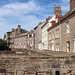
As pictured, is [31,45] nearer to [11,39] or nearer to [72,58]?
[11,39]

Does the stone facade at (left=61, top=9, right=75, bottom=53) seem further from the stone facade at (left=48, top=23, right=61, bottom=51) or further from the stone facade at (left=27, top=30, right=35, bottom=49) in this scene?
the stone facade at (left=27, top=30, right=35, bottom=49)

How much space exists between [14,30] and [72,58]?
67.2 meters

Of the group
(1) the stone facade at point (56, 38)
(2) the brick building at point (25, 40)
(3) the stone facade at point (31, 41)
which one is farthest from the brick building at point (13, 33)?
(1) the stone facade at point (56, 38)

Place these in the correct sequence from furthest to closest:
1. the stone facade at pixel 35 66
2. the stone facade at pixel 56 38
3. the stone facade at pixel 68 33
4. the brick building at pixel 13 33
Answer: the brick building at pixel 13 33 → the stone facade at pixel 56 38 → the stone facade at pixel 68 33 → the stone facade at pixel 35 66

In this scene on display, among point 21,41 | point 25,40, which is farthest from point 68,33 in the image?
point 21,41

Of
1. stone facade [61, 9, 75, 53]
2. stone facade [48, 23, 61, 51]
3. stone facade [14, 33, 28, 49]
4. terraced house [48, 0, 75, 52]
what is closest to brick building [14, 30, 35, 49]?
stone facade [14, 33, 28, 49]

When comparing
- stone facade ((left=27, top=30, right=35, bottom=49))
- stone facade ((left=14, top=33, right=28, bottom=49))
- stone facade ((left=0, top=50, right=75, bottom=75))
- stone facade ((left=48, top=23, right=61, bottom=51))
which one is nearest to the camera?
stone facade ((left=0, top=50, right=75, bottom=75))

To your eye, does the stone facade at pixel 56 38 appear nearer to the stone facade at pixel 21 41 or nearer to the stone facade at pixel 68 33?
the stone facade at pixel 68 33

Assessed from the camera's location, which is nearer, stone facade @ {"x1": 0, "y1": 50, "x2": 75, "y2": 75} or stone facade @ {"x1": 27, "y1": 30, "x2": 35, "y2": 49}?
stone facade @ {"x1": 0, "y1": 50, "x2": 75, "y2": 75}

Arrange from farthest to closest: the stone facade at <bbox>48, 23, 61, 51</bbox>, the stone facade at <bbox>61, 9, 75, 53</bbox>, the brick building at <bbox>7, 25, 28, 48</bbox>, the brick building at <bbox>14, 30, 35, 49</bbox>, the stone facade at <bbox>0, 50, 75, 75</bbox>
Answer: the brick building at <bbox>7, 25, 28, 48</bbox>
the brick building at <bbox>14, 30, 35, 49</bbox>
the stone facade at <bbox>48, 23, 61, 51</bbox>
the stone facade at <bbox>61, 9, 75, 53</bbox>
the stone facade at <bbox>0, 50, 75, 75</bbox>

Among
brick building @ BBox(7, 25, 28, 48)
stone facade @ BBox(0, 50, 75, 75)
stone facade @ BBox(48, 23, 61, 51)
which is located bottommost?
stone facade @ BBox(0, 50, 75, 75)

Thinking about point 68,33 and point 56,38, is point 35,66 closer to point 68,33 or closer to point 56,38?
point 68,33

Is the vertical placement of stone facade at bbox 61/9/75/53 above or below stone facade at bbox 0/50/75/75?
above

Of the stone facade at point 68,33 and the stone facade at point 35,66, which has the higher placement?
the stone facade at point 68,33
